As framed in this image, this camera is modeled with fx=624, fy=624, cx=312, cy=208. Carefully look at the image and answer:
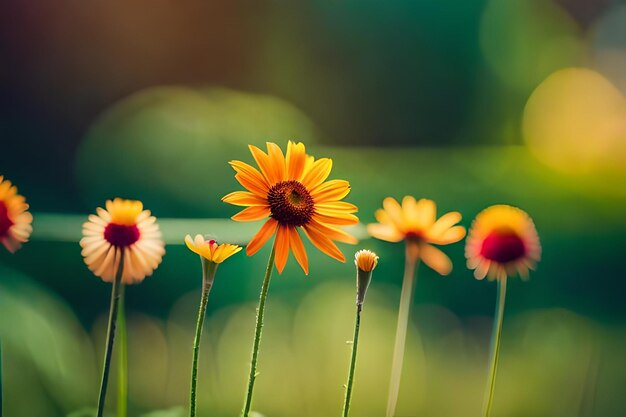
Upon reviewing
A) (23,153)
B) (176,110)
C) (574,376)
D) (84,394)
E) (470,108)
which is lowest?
(84,394)

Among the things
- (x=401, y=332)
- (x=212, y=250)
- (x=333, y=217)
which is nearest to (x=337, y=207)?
(x=333, y=217)

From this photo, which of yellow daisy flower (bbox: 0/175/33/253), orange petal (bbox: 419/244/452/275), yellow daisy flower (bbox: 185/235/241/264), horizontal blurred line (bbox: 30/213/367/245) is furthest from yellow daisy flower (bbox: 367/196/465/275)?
yellow daisy flower (bbox: 0/175/33/253)

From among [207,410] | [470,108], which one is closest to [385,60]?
[470,108]

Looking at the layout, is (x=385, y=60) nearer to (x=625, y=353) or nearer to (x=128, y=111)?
(x=128, y=111)

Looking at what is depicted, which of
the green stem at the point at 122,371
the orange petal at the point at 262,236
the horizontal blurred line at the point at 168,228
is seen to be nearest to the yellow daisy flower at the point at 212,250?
the orange petal at the point at 262,236

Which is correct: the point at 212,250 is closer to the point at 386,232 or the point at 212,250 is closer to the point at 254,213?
the point at 254,213

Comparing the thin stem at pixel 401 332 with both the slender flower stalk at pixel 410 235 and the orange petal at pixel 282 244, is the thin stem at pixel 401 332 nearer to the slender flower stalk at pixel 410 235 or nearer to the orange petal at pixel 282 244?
the slender flower stalk at pixel 410 235
